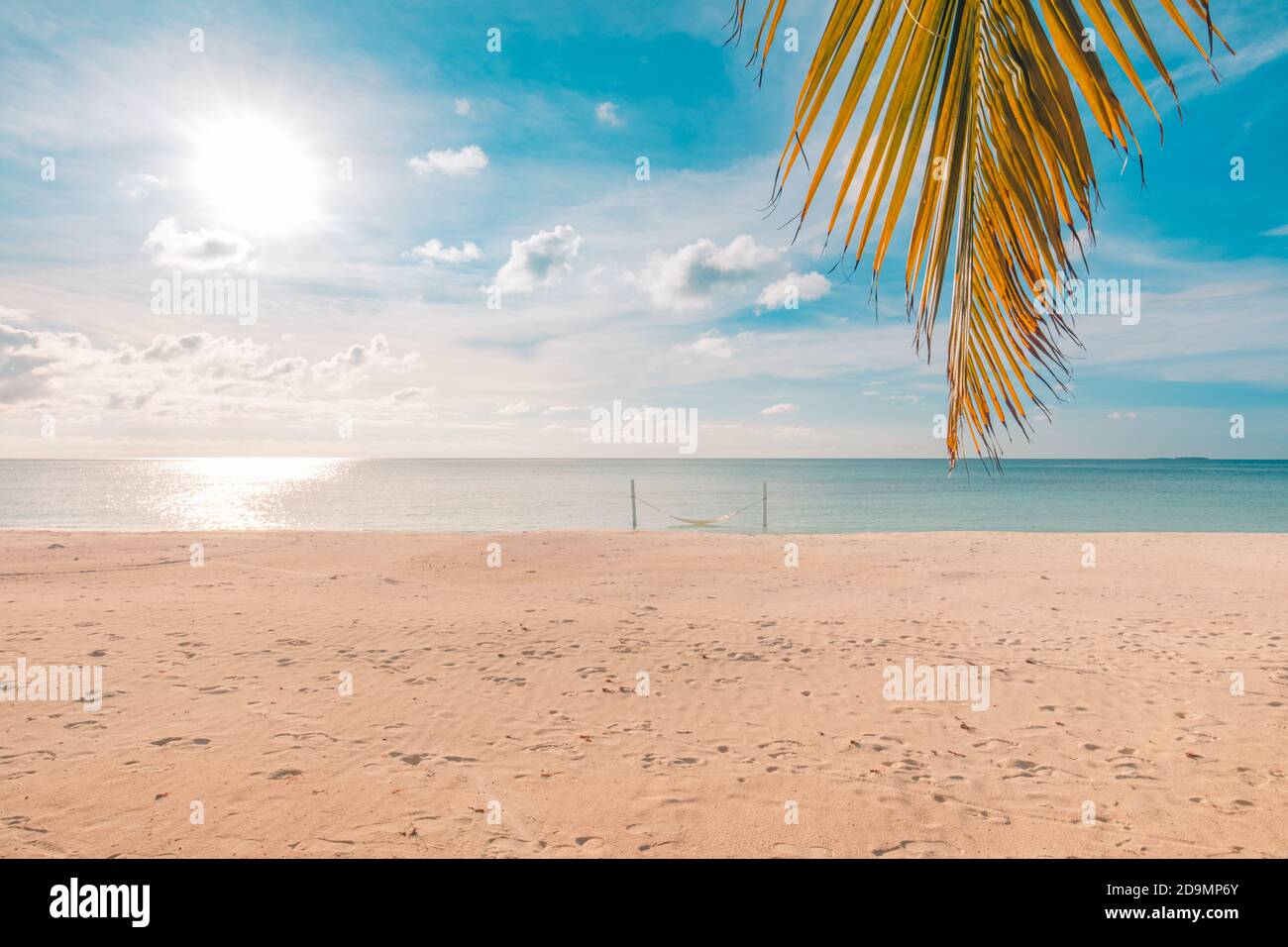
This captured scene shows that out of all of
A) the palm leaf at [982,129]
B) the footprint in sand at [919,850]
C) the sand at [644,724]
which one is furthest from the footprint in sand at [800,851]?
the palm leaf at [982,129]

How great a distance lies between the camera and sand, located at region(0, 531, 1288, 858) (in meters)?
4.44

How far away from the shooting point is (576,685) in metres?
7.42

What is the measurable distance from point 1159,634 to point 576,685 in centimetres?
811

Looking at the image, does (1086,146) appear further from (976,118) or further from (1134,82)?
(976,118)

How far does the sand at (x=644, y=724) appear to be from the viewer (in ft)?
14.6

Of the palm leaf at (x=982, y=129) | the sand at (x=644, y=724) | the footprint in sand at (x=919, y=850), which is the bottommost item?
the footprint in sand at (x=919, y=850)

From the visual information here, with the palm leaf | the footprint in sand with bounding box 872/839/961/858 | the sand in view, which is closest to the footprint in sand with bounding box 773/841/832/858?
the sand

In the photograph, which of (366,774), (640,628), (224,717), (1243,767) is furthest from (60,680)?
(1243,767)

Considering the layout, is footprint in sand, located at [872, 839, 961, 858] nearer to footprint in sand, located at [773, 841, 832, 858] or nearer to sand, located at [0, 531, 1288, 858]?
sand, located at [0, 531, 1288, 858]

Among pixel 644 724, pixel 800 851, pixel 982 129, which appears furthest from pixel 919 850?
pixel 982 129

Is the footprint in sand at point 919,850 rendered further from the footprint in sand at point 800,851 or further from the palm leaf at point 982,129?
the palm leaf at point 982,129

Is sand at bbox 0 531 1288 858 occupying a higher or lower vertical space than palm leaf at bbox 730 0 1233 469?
lower
